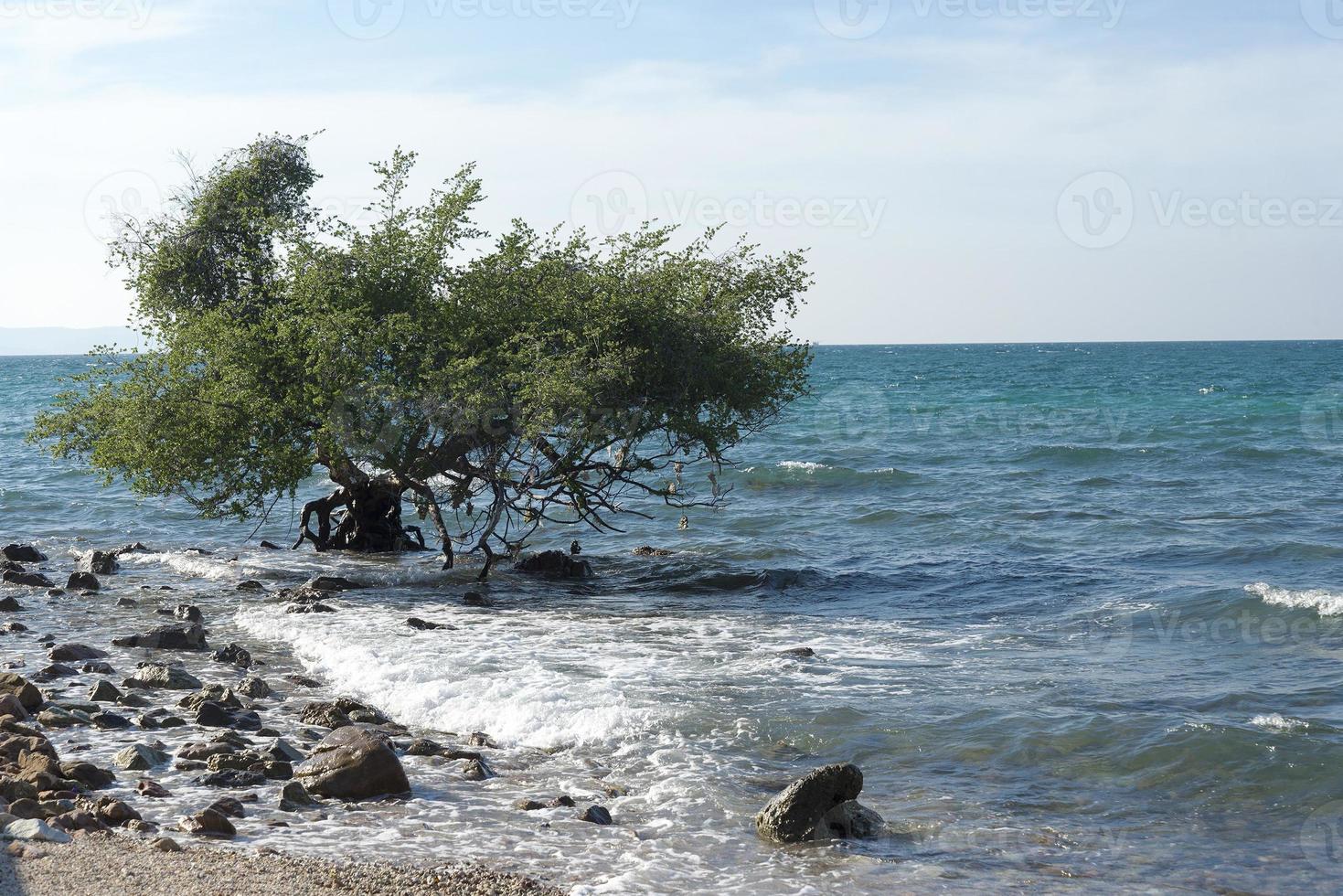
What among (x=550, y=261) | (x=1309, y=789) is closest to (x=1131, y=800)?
(x=1309, y=789)

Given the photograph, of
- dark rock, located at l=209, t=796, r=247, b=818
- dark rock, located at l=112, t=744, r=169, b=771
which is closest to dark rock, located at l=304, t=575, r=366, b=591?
dark rock, located at l=112, t=744, r=169, b=771

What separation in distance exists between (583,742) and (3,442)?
53.1 metres

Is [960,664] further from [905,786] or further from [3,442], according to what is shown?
[3,442]

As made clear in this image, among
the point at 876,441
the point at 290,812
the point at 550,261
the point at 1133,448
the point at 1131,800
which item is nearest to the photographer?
the point at 290,812

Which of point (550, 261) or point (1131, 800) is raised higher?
point (550, 261)

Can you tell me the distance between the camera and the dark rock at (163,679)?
51.5 ft

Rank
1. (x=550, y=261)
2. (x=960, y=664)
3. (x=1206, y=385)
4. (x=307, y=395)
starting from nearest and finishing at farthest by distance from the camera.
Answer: (x=960, y=664) → (x=307, y=395) → (x=550, y=261) → (x=1206, y=385)

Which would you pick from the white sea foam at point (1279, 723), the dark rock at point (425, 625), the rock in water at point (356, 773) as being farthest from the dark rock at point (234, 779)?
the white sea foam at point (1279, 723)

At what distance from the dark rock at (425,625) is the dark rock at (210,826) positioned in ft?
30.0

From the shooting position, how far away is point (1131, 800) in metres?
12.4

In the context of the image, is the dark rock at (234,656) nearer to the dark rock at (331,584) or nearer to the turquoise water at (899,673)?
the turquoise water at (899,673)

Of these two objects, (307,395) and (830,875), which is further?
(307,395)

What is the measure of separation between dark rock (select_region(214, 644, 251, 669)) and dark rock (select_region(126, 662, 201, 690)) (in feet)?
4.42

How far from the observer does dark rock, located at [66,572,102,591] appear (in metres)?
23.6
